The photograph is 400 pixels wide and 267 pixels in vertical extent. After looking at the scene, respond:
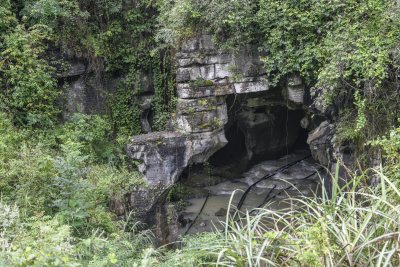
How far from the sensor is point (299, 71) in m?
7.19

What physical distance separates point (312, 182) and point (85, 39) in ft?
22.1

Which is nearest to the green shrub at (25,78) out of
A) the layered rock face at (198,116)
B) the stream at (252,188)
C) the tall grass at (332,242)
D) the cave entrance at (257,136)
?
the layered rock face at (198,116)

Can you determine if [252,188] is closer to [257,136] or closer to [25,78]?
[257,136]

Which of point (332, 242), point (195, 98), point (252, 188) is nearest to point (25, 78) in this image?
point (195, 98)

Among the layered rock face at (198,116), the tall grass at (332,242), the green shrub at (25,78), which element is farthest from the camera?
the green shrub at (25,78)

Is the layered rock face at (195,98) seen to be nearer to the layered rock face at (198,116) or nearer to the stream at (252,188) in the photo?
the layered rock face at (198,116)

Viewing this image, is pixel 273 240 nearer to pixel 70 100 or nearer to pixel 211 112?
pixel 211 112

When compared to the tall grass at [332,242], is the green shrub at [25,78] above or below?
above

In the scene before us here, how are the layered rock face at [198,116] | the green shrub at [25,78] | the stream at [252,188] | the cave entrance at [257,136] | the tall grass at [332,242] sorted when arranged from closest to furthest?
the tall grass at [332,242] → the layered rock face at [198,116] → the green shrub at [25,78] → the stream at [252,188] → the cave entrance at [257,136]

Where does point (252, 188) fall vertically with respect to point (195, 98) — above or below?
below

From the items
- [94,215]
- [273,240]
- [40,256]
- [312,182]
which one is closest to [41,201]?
[94,215]

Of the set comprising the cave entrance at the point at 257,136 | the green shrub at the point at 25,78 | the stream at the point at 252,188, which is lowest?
the stream at the point at 252,188

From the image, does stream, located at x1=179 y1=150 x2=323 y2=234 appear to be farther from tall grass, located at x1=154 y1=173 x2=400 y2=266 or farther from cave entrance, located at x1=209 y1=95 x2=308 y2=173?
tall grass, located at x1=154 y1=173 x2=400 y2=266

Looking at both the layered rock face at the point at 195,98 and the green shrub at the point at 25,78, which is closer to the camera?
the layered rock face at the point at 195,98
